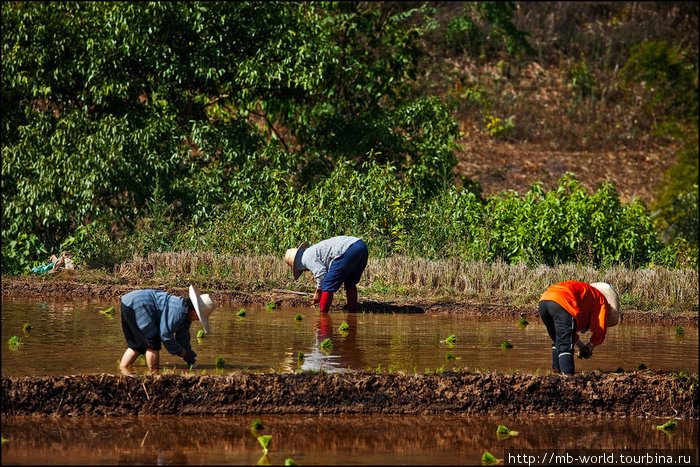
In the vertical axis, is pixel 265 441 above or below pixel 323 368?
below

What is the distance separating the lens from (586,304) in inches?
315

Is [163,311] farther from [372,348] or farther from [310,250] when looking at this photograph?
[310,250]

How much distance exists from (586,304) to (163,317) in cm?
393

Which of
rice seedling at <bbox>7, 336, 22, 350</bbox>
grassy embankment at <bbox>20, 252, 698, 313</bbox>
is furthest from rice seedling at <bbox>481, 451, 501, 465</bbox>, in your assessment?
grassy embankment at <bbox>20, 252, 698, 313</bbox>

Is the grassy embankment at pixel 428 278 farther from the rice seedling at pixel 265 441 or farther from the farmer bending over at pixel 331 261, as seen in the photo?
the rice seedling at pixel 265 441

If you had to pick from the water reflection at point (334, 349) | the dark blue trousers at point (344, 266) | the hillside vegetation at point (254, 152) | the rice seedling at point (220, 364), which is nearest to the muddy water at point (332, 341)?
the water reflection at point (334, 349)

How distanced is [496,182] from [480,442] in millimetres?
21909

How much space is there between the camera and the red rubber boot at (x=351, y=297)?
482 inches

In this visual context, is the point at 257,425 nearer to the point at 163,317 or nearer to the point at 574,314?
the point at 163,317

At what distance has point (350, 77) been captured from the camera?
817 inches

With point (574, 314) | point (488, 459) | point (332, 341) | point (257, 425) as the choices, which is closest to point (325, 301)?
point (332, 341)

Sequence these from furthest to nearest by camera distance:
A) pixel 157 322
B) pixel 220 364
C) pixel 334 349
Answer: pixel 334 349, pixel 220 364, pixel 157 322

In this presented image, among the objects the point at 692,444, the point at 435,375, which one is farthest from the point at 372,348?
the point at 692,444

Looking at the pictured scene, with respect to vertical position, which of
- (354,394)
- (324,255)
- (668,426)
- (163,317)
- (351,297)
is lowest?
(668,426)
